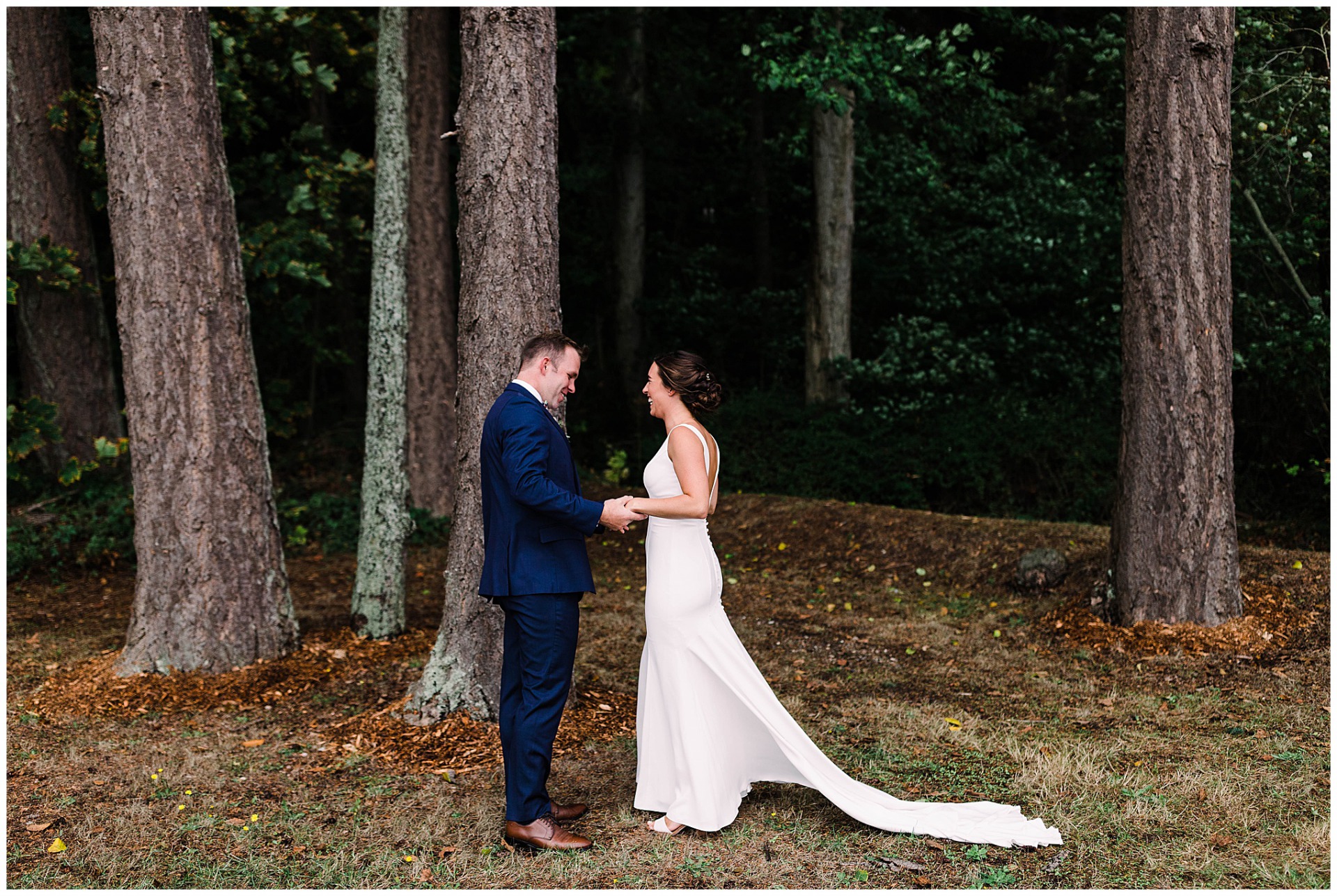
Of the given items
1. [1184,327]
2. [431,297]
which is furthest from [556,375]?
[431,297]

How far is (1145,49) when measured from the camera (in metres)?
7.81

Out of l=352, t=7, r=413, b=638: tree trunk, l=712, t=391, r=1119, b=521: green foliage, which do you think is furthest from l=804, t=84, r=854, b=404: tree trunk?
l=352, t=7, r=413, b=638: tree trunk

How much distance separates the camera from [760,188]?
20.1 metres

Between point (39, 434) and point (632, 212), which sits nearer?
point (39, 434)

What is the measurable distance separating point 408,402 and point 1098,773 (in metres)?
9.25

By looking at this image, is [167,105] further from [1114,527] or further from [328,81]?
[1114,527]

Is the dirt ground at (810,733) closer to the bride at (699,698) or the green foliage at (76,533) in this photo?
the bride at (699,698)

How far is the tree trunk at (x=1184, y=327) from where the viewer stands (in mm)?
7691

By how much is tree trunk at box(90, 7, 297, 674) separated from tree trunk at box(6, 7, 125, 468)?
15.2ft

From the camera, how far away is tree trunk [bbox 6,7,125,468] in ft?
37.2

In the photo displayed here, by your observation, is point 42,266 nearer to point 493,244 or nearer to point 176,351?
point 176,351

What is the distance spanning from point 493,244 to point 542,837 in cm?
315

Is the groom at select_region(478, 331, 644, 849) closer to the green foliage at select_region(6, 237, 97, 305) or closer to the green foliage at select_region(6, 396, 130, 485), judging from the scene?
the green foliage at select_region(6, 396, 130, 485)

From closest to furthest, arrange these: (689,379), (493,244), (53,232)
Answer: (689,379), (493,244), (53,232)
